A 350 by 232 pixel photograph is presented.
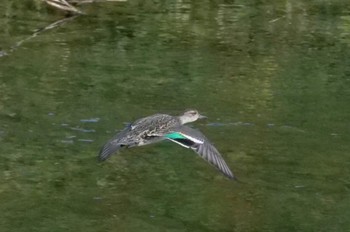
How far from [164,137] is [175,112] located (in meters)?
2.36

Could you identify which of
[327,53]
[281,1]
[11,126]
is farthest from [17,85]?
[281,1]

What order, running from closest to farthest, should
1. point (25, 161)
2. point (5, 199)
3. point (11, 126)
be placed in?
point (5, 199) < point (25, 161) < point (11, 126)

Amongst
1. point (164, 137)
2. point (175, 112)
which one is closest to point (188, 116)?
point (164, 137)

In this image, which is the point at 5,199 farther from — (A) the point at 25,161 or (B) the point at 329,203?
(B) the point at 329,203

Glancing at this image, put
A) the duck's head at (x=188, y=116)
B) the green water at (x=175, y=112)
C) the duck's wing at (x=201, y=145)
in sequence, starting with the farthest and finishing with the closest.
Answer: the duck's head at (x=188, y=116), the green water at (x=175, y=112), the duck's wing at (x=201, y=145)

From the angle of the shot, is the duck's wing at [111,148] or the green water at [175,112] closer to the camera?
the duck's wing at [111,148]

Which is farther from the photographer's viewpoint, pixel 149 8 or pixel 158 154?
pixel 149 8

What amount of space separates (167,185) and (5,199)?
1145 millimetres

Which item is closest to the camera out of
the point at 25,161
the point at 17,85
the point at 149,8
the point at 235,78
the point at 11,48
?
the point at 25,161

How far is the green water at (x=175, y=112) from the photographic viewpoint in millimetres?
7199

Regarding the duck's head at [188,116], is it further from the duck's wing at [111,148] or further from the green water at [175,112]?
the duck's wing at [111,148]

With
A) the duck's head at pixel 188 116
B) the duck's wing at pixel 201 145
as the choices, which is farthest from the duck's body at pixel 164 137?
the duck's head at pixel 188 116

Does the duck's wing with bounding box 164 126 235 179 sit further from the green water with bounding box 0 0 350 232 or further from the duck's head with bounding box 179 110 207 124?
the duck's head with bounding box 179 110 207 124

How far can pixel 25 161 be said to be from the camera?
26.3ft
